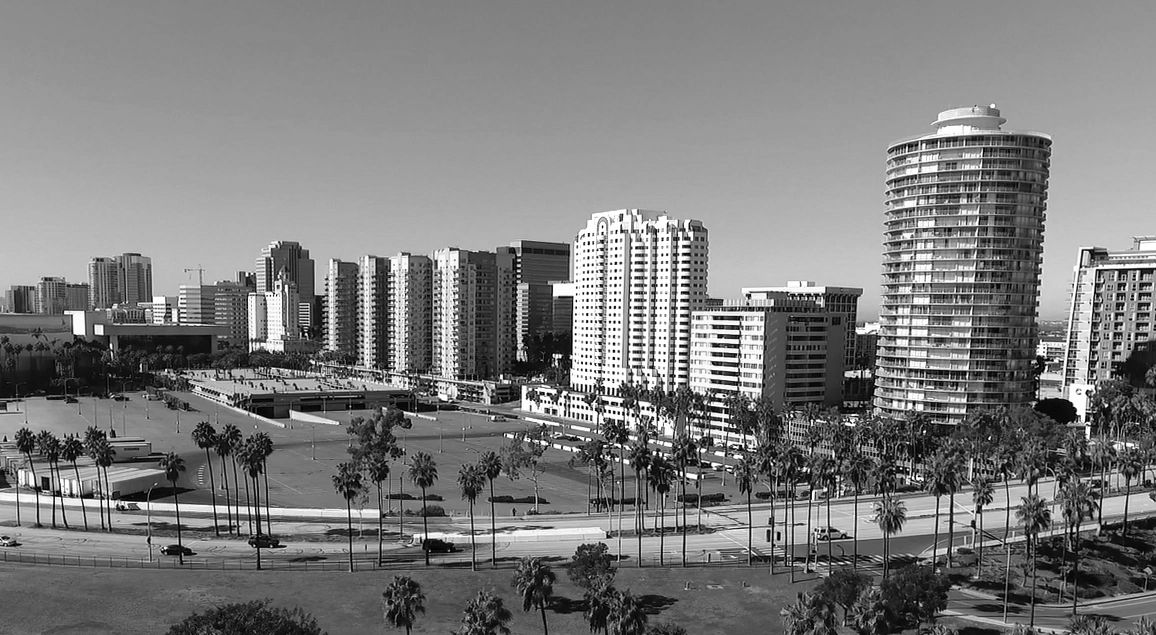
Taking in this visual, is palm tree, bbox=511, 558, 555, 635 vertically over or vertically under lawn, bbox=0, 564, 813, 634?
over

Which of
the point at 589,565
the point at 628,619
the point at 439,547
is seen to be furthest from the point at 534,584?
the point at 439,547

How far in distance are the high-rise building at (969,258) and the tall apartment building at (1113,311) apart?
39.8m

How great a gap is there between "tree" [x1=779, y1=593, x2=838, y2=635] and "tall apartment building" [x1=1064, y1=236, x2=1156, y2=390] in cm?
16184

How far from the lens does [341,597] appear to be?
249 ft

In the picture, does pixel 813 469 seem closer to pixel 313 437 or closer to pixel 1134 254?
pixel 313 437

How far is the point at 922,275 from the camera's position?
537ft

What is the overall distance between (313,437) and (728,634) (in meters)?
126

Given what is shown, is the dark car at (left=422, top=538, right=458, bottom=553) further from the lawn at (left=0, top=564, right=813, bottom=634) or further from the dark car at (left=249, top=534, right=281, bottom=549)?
the dark car at (left=249, top=534, right=281, bottom=549)

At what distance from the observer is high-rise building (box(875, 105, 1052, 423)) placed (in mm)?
155875

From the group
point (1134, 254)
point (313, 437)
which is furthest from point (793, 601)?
point (1134, 254)

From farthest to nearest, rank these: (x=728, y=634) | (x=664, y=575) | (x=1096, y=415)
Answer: (x=1096, y=415), (x=664, y=575), (x=728, y=634)

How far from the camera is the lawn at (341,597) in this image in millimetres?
69562

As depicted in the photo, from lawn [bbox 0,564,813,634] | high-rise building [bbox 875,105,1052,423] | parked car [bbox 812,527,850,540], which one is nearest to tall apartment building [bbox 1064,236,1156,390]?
high-rise building [bbox 875,105,1052,423]

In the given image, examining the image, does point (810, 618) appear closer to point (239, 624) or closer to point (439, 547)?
point (239, 624)
